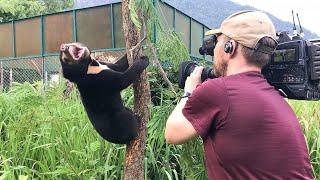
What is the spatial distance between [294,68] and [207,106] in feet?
1.42

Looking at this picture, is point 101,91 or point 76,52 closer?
point 76,52

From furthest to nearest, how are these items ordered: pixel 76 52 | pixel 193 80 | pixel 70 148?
pixel 70 148, pixel 76 52, pixel 193 80

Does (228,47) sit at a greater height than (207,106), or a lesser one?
greater

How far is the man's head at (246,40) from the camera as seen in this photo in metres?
1.73

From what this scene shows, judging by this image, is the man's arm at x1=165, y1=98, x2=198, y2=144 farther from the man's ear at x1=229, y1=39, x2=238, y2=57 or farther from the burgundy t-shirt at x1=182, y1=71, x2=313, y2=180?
the man's ear at x1=229, y1=39, x2=238, y2=57

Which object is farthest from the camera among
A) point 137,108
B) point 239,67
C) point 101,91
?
point 101,91

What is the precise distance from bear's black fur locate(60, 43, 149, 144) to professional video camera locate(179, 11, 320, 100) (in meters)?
1.13

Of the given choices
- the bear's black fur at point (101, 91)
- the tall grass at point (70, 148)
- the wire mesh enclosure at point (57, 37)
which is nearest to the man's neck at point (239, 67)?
the bear's black fur at point (101, 91)

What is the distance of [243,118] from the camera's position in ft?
5.44

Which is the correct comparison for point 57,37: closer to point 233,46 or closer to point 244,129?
point 233,46

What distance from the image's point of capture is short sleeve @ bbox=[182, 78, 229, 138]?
1670 millimetres

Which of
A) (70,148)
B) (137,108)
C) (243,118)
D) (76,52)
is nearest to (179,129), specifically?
(243,118)

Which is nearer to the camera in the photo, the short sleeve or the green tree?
the short sleeve

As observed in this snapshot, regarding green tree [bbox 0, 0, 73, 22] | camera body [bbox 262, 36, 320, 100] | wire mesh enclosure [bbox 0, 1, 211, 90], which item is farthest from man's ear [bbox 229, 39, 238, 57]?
green tree [bbox 0, 0, 73, 22]
